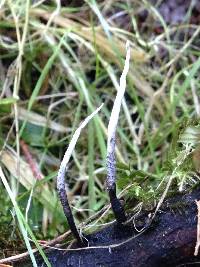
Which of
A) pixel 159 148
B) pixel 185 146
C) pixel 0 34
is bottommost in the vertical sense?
pixel 159 148

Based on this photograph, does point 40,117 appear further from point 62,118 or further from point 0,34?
point 0,34

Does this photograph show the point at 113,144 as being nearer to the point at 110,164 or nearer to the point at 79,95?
the point at 110,164

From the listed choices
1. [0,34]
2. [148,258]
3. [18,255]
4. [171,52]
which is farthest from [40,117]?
[148,258]

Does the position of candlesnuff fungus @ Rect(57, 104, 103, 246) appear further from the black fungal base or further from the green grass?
the green grass

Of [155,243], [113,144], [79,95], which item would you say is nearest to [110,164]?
[113,144]

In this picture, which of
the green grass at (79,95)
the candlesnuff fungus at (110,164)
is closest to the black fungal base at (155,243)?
the candlesnuff fungus at (110,164)

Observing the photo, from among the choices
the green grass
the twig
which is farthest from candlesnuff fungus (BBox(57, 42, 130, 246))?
the green grass

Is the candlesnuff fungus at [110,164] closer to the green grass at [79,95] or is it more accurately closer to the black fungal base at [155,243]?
the black fungal base at [155,243]
